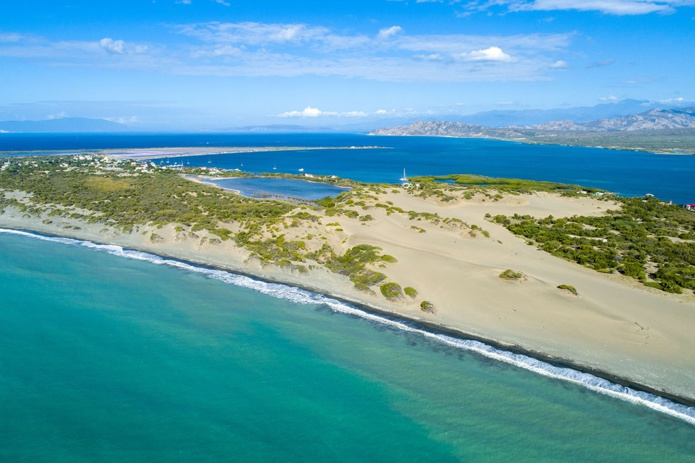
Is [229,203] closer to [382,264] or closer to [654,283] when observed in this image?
[382,264]

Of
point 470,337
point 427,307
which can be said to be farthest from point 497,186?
point 470,337

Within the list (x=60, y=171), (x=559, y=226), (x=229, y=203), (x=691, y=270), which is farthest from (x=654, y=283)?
(x=60, y=171)

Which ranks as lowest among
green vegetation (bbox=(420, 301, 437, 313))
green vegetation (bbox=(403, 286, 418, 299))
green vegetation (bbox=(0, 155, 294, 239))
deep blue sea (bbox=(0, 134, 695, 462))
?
deep blue sea (bbox=(0, 134, 695, 462))

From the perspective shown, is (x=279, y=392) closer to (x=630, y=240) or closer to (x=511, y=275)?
(x=511, y=275)

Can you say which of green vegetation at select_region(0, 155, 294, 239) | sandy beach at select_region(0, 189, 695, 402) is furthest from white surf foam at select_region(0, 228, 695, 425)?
green vegetation at select_region(0, 155, 294, 239)

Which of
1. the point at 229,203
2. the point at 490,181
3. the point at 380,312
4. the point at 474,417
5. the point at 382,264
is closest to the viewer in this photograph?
the point at 474,417

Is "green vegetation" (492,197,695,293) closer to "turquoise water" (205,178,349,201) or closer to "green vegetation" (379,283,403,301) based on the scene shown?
"green vegetation" (379,283,403,301)
